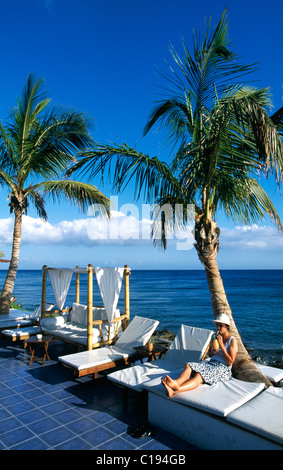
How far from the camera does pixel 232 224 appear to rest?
539 centimetres

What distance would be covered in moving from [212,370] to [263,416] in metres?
0.88

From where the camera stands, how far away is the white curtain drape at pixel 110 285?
606cm

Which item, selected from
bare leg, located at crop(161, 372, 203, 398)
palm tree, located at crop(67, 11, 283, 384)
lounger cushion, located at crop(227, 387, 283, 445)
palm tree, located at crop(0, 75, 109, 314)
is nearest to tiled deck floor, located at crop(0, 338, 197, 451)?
bare leg, located at crop(161, 372, 203, 398)

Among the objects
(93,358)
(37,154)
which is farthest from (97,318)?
(37,154)

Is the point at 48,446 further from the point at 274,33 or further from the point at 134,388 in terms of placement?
the point at 274,33

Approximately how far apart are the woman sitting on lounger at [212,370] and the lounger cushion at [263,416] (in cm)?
51

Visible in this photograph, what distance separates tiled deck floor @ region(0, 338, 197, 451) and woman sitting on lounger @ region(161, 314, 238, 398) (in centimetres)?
52

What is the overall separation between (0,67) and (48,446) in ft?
32.6

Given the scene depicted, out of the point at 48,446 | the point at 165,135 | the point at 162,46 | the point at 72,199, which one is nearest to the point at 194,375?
the point at 48,446

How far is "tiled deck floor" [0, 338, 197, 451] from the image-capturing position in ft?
9.42

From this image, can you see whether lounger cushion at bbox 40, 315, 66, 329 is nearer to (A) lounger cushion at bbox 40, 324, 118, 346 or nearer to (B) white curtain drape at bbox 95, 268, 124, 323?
(A) lounger cushion at bbox 40, 324, 118, 346

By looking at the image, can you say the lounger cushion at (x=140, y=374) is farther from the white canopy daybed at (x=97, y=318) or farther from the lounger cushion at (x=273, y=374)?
the white canopy daybed at (x=97, y=318)

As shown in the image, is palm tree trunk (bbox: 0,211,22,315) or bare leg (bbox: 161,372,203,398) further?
palm tree trunk (bbox: 0,211,22,315)

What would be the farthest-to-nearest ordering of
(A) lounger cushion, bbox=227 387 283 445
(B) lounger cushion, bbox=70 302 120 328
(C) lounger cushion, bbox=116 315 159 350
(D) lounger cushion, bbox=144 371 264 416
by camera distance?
(B) lounger cushion, bbox=70 302 120 328, (C) lounger cushion, bbox=116 315 159 350, (D) lounger cushion, bbox=144 371 264 416, (A) lounger cushion, bbox=227 387 283 445
